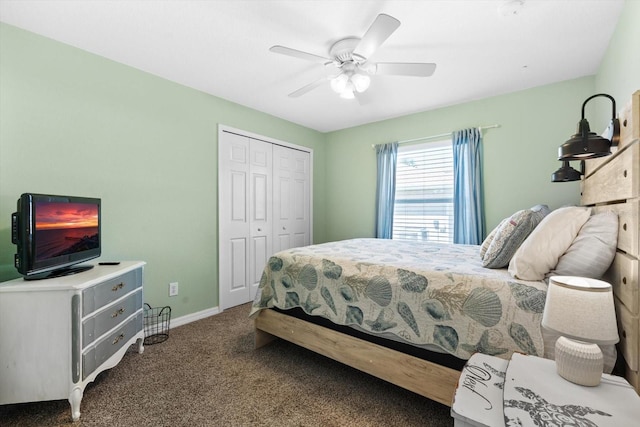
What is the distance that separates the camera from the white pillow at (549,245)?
1487 mm

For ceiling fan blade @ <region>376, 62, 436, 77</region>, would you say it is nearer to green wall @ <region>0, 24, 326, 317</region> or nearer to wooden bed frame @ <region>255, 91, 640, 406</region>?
wooden bed frame @ <region>255, 91, 640, 406</region>

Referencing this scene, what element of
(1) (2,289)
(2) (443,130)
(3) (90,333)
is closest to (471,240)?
(2) (443,130)

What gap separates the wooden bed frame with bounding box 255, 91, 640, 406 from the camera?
117 cm

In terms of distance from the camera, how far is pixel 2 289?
1.57 m

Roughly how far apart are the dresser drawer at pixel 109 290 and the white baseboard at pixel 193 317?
806 mm

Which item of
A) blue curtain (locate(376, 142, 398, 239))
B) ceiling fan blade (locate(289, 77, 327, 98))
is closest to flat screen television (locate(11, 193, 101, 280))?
ceiling fan blade (locate(289, 77, 327, 98))

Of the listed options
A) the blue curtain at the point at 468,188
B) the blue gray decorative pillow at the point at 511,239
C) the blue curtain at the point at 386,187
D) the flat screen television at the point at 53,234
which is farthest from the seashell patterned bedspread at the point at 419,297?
the blue curtain at the point at 386,187

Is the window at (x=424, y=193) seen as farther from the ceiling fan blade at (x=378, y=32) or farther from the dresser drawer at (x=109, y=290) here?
the dresser drawer at (x=109, y=290)

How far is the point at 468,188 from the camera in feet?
11.2

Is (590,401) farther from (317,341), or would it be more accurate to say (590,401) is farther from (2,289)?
(2,289)

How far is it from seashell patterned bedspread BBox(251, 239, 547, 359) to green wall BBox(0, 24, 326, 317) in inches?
46.7

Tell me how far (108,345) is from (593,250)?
2.85m

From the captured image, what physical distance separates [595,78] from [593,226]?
2.25 m

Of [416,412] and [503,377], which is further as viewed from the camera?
[416,412]
